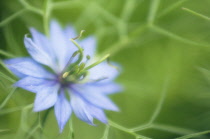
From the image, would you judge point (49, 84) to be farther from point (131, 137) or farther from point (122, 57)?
point (122, 57)

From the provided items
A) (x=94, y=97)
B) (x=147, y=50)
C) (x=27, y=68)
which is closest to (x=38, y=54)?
(x=27, y=68)

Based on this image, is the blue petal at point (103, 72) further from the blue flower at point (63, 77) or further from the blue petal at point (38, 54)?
the blue petal at point (38, 54)

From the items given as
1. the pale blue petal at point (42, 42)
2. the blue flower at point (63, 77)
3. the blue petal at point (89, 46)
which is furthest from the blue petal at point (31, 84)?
the blue petal at point (89, 46)

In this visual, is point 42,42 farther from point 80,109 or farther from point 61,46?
point 80,109

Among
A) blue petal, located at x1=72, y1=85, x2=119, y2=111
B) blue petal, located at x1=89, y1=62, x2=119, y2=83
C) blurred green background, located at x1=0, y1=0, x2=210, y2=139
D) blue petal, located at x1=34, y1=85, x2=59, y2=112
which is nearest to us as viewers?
blue petal, located at x1=34, y1=85, x2=59, y2=112

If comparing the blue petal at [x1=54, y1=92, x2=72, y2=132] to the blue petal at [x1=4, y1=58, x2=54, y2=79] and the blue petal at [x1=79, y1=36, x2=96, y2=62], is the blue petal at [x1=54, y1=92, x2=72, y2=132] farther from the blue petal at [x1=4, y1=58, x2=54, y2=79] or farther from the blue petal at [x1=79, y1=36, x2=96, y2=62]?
the blue petal at [x1=79, y1=36, x2=96, y2=62]

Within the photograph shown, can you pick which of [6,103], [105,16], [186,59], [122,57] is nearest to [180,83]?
[186,59]

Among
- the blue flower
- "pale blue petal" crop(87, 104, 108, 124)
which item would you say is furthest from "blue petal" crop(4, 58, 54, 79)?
"pale blue petal" crop(87, 104, 108, 124)
